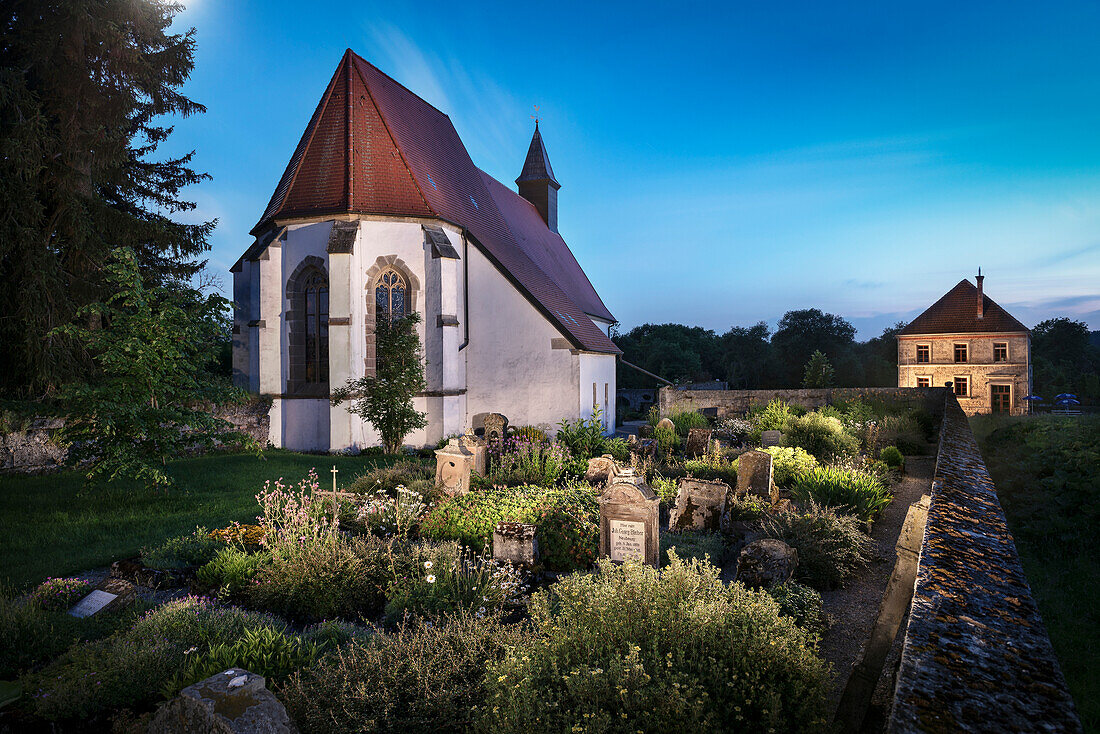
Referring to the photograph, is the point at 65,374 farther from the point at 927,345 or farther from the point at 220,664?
the point at 927,345

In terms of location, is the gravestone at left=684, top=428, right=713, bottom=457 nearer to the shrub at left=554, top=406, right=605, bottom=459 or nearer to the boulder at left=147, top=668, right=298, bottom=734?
the shrub at left=554, top=406, right=605, bottom=459

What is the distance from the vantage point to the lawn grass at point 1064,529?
4.19 m

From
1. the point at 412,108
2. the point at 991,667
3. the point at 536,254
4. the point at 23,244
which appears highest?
the point at 412,108

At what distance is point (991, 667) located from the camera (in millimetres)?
1348

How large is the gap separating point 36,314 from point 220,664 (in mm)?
12400

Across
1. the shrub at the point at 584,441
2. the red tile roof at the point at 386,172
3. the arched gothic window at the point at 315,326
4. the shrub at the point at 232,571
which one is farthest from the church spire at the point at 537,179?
the shrub at the point at 232,571

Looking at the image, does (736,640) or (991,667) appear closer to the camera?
(991,667)

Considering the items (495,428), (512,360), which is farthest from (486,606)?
(512,360)

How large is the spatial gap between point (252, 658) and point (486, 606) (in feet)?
6.07

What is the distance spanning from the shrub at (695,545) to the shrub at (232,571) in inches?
169

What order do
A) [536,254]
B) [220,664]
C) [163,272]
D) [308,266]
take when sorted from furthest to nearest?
[536,254] → [163,272] → [308,266] → [220,664]

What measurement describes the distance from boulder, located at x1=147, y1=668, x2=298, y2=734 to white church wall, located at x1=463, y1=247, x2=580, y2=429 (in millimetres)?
14550

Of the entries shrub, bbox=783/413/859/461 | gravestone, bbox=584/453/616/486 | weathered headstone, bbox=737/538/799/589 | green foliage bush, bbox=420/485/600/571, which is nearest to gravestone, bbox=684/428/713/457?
shrub, bbox=783/413/859/461

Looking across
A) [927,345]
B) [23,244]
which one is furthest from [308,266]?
[927,345]
